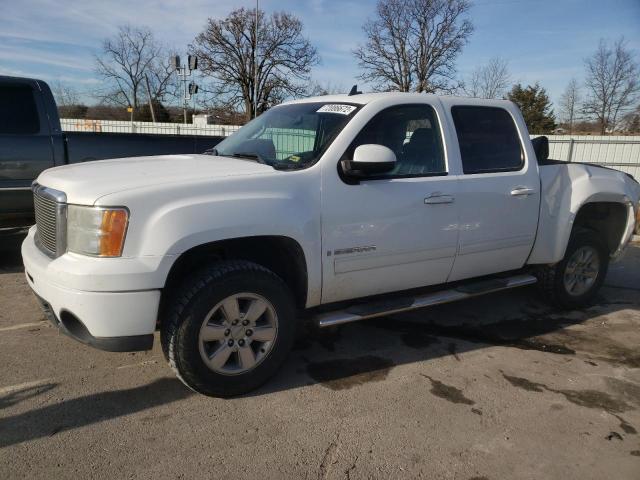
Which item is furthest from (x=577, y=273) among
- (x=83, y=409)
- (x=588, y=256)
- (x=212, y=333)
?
(x=83, y=409)

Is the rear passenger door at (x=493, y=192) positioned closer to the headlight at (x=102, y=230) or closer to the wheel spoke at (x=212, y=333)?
the wheel spoke at (x=212, y=333)

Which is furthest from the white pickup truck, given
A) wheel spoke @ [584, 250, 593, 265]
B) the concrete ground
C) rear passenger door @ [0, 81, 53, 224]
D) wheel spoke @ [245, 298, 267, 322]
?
rear passenger door @ [0, 81, 53, 224]

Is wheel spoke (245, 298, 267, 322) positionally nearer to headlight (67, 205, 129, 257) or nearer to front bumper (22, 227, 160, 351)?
front bumper (22, 227, 160, 351)

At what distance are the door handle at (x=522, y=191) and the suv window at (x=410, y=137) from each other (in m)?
0.76

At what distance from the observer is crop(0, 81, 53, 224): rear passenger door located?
5.72 m

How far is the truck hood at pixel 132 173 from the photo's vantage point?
2.87 metres

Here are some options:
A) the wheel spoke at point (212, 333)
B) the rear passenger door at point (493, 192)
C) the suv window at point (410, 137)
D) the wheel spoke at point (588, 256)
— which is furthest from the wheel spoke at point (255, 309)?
the wheel spoke at point (588, 256)

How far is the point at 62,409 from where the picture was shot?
3.05 metres

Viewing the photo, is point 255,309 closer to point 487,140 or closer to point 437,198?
point 437,198

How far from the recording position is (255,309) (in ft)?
10.5

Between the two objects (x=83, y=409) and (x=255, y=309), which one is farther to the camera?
(x=255, y=309)

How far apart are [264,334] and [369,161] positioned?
130 cm

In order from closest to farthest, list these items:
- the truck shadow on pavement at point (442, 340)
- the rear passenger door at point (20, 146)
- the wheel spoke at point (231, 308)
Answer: the wheel spoke at point (231, 308) < the truck shadow on pavement at point (442, 340) < the rear passenger door at point (20, 146)

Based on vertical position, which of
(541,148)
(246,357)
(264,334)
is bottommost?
(246,357)
